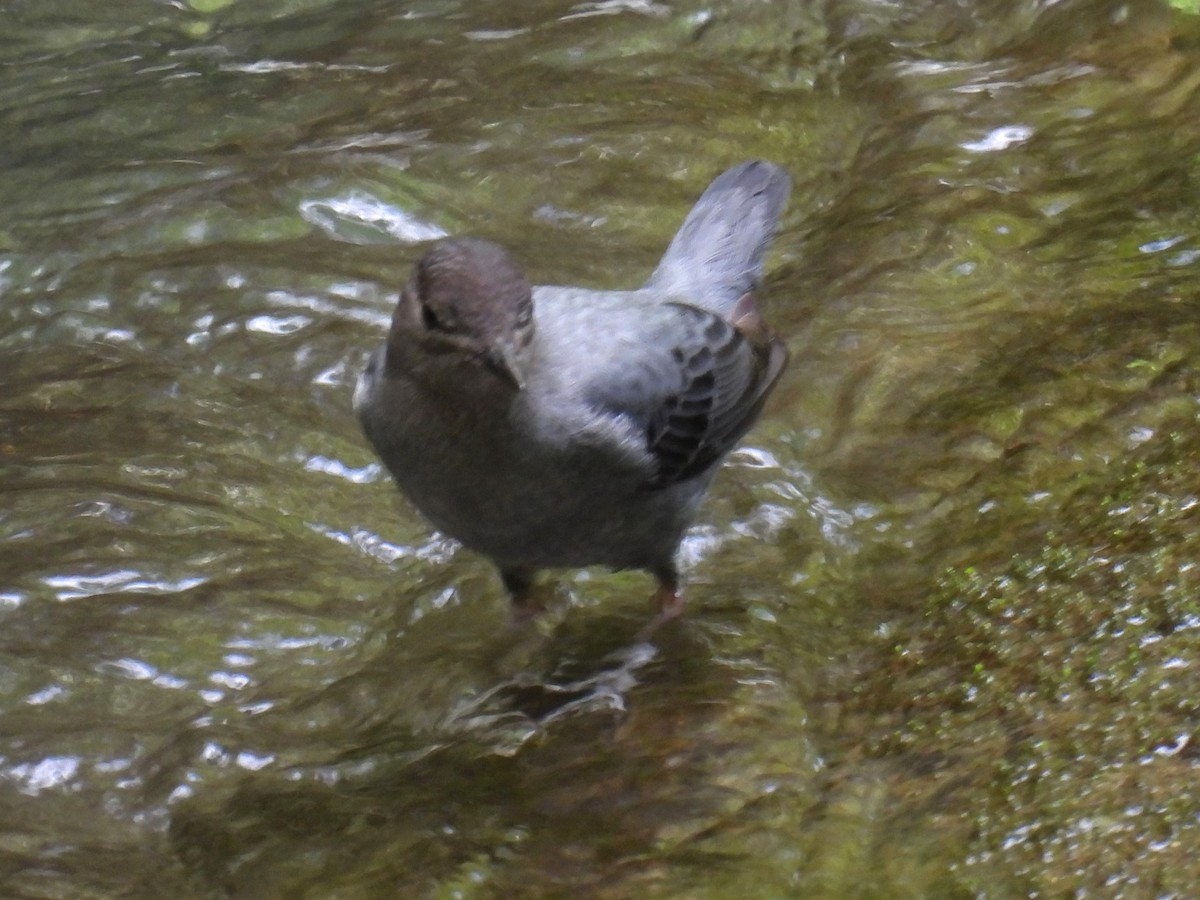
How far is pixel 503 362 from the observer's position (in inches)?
140

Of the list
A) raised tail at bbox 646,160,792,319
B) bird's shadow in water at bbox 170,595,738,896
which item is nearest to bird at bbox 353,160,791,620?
raised tail at bbox 646,160,792,319

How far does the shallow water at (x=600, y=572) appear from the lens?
326 centimetres

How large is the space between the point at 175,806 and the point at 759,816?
5.01 feet

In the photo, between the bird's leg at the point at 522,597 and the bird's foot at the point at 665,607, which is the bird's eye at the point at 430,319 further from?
the bird's foot at the point at 665,607

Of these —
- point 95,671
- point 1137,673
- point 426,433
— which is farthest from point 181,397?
point 1137,673

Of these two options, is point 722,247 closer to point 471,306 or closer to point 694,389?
point 694,389

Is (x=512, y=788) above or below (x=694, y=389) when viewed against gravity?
below

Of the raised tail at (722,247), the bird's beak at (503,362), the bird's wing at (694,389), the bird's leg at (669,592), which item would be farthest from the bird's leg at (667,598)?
the bird's beak at (503,362)

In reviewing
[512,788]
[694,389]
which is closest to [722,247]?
[694,389]

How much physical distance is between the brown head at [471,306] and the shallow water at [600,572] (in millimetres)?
1008

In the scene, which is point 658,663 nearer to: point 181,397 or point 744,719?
point 744,719

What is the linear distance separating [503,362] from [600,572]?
1578 millimetres

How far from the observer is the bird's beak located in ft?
11.7

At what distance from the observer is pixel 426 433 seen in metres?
3.81
